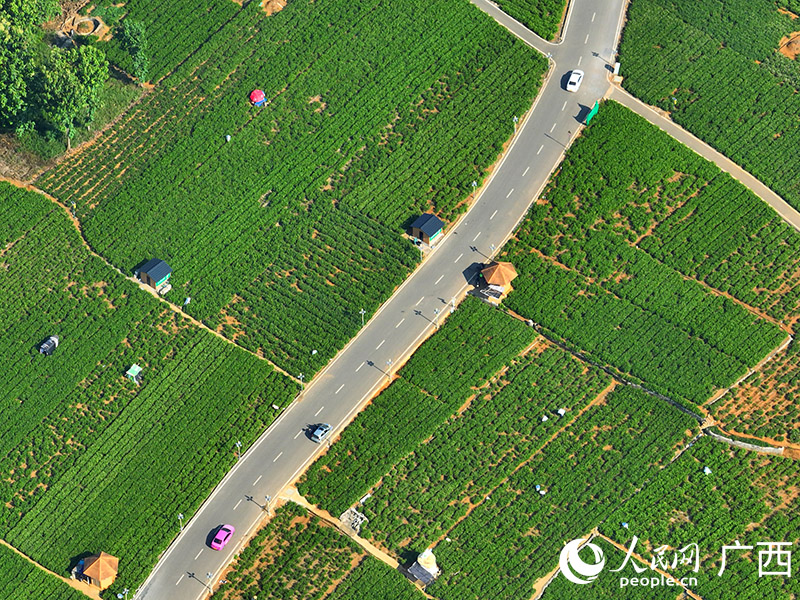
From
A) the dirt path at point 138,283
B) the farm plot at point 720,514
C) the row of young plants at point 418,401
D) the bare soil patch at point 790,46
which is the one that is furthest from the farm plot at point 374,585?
the bare soil patch at point 790,46

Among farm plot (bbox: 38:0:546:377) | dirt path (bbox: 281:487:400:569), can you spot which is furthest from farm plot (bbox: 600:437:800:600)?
farm plot (bbox: 38:0:546:377)

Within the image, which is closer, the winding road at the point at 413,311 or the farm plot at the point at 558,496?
the farm plot at the point at 558,496

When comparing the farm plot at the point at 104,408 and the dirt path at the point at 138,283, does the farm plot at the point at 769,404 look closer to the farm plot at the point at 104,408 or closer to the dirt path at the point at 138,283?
the dirt path at the point at 138,283

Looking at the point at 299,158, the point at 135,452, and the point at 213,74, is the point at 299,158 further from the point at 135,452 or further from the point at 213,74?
the point at 135,452

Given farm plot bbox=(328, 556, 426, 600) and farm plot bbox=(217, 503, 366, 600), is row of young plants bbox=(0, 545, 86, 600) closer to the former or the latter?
farm plot bbox=(217, 503, 366, 600)

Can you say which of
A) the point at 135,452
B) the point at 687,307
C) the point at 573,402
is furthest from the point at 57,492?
the point at 687,307
